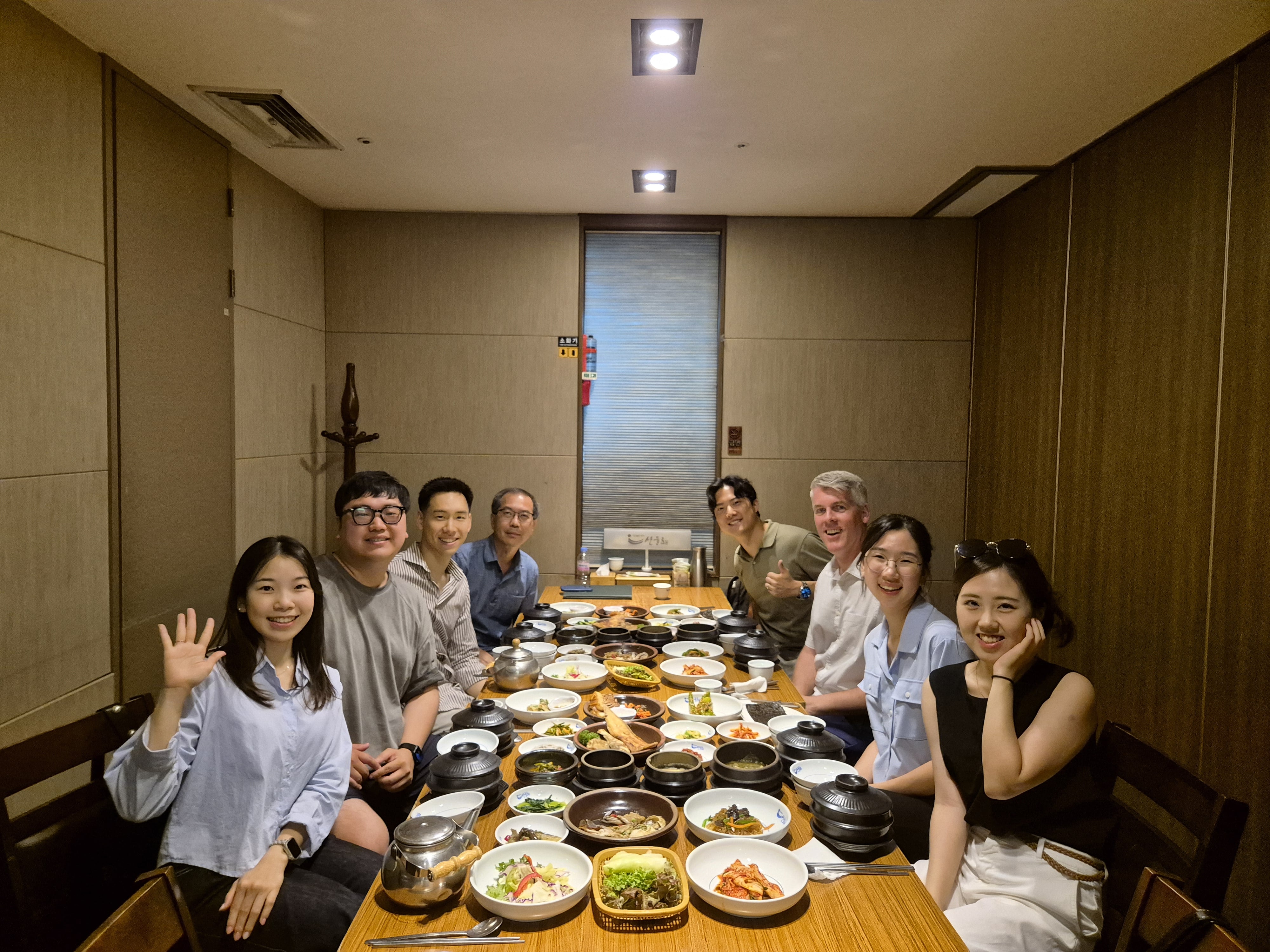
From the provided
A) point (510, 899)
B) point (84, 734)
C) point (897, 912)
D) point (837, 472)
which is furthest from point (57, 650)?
point (837, 472)

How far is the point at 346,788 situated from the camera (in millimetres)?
1953

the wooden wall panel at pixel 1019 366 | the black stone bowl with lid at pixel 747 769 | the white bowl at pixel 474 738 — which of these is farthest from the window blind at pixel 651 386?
the black stone bowl with lid at pixel 747 769

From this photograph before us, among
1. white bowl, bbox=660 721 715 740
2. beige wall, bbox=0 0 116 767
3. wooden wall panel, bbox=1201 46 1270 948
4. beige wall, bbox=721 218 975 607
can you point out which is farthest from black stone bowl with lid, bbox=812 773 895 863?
beige wall, bbox=721 218 975 607

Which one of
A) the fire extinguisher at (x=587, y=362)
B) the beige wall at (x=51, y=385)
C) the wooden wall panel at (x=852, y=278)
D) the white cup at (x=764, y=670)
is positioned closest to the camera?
the beige wall at (x=51, y=385)

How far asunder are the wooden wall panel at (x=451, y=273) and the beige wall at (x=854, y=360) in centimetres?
114

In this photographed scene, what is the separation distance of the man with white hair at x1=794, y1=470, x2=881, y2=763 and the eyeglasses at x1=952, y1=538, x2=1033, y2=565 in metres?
0.88

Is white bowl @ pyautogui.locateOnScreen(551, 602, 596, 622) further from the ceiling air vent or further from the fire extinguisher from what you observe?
the ceiling air vent

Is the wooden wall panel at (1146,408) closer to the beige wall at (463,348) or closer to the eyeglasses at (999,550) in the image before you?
the eyeglasses at (999,550)

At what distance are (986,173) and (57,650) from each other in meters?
4.50

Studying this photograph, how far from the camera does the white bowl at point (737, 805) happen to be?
5.30 ft

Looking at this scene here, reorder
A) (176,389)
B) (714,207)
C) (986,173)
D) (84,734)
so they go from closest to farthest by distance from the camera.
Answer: (84,734) < (176,389) < (986,173) < (714,207)

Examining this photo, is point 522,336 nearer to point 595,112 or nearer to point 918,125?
point 595,112

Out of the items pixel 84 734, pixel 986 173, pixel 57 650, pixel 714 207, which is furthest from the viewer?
pixel 714 207

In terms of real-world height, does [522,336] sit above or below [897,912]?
above
